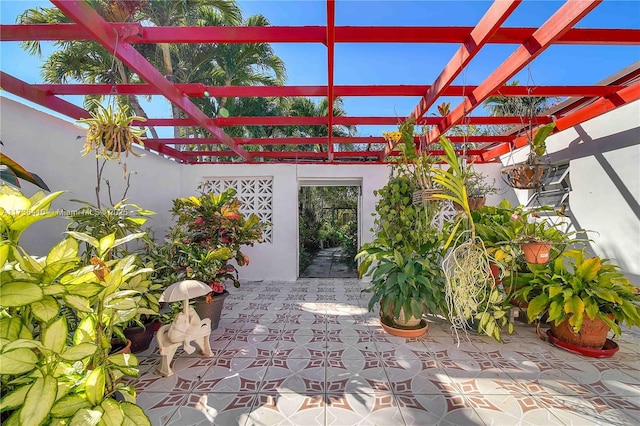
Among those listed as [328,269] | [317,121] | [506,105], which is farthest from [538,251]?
[328,269]

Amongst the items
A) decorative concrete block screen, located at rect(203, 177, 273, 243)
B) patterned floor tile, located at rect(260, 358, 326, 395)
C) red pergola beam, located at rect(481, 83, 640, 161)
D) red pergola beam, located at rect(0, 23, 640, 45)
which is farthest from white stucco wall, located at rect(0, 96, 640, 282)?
patterned floor tile, located at rect(260, 358, 326, 395)

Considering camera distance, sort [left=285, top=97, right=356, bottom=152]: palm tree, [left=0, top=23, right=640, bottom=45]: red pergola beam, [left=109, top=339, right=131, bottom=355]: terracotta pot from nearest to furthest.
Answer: [left=0, top=23, right=640, bottom=45]: red pergola beam, [left=109, top=339, right=131, bottom=355]: terracotta pot, [left=285, top=97, right=356, bottom=152]: palm tree

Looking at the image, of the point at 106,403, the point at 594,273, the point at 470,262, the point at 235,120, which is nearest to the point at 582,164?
the point at 594,273

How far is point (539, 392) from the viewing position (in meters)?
1.81

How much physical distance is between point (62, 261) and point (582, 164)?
4.83 metres

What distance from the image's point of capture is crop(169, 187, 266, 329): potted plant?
8.84 feet

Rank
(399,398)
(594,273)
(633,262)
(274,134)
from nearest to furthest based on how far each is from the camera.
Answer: (399,398), (594,273), (633,262), (274,134)

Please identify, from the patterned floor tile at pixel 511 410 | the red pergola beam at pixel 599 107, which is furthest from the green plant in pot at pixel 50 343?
the red pergola beam at pixel 599 107

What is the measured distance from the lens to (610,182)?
3.03m

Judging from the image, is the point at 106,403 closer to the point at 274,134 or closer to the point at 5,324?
the point at 5,324

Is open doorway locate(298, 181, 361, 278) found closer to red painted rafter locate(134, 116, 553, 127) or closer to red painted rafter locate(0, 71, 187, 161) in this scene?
red painted rafter locate(134, 116, 553, 127)

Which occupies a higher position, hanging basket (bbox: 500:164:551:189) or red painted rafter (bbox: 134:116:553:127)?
red painted rafter (bbox: 134:116:553:127)

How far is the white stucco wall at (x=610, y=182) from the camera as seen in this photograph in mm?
2789

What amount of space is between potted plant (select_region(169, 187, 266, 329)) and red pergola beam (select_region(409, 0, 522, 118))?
241cm
